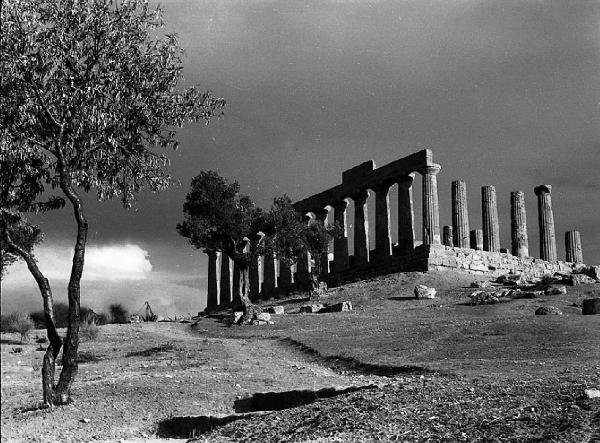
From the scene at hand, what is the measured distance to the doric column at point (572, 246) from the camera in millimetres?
58719

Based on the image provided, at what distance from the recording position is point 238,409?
1380 centimetres

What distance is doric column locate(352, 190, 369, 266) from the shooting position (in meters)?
53.2

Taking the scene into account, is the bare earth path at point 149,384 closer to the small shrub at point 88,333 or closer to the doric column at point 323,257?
the small shrub at point 88,333

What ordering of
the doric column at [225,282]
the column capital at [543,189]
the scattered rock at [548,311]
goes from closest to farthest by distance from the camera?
the scattered rock at [548,311] < the column capital at [543,189] < the doric column at [225,282]

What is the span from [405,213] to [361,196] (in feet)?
18.3

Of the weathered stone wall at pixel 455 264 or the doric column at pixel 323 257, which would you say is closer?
the weathered stone wall at pixel 455 264

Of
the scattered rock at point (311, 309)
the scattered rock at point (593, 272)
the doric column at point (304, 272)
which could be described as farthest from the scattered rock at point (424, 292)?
the doric column at point (304, 272)

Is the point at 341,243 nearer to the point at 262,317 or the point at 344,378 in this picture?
the point at 262,317

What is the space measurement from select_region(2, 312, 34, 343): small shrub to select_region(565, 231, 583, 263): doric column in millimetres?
40071

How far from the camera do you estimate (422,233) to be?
48.6 m

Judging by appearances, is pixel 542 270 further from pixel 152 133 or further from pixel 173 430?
pixel 173 430

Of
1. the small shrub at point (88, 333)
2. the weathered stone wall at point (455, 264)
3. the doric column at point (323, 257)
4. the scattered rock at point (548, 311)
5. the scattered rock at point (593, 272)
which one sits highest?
the doric column at point (323, 257)

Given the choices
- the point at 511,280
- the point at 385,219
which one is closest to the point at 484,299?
the point at 511,280

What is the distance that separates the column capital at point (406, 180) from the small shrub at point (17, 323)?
24.4m
